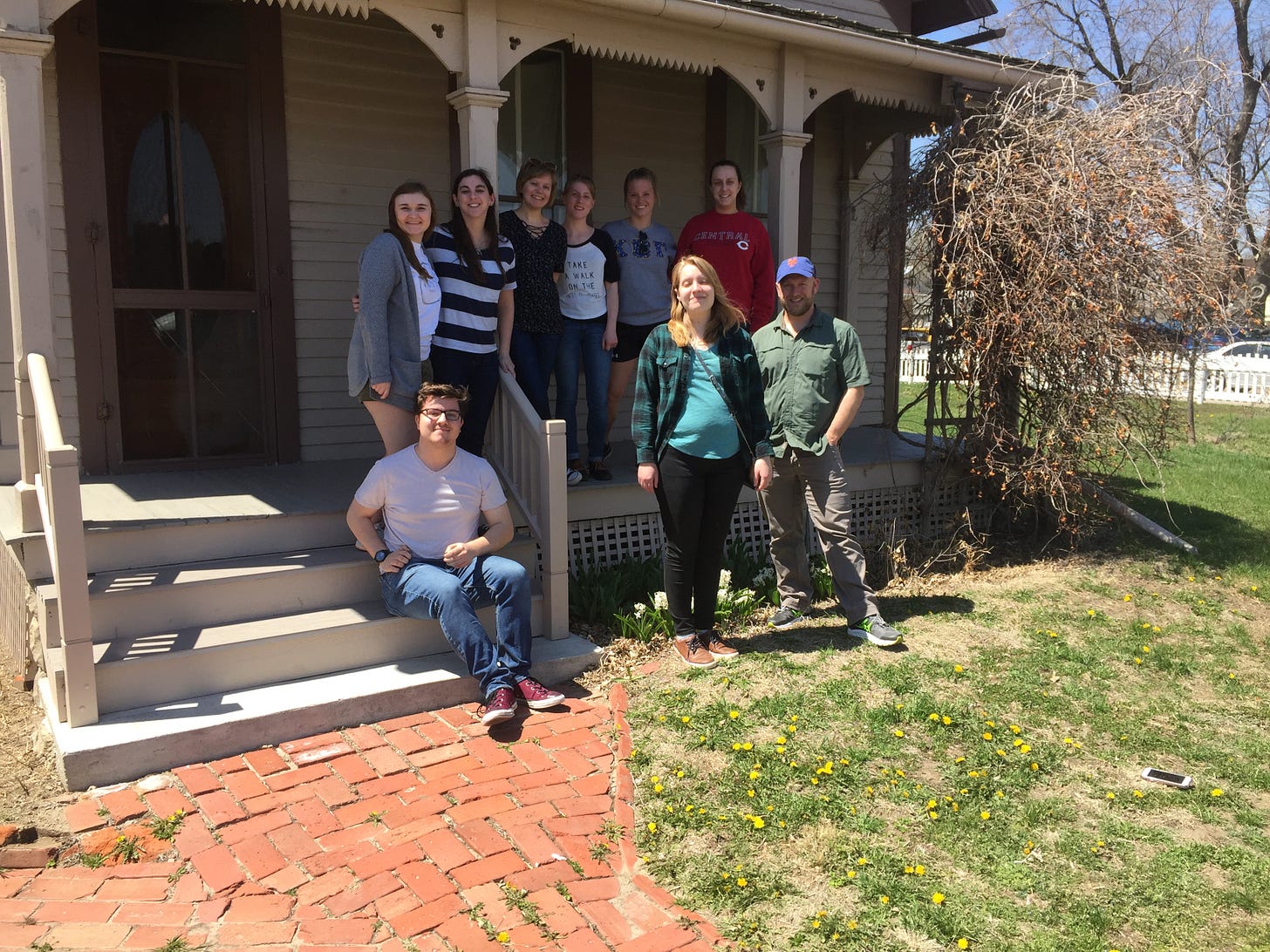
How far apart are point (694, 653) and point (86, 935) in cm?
269

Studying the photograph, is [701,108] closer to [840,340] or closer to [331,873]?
[840,340]

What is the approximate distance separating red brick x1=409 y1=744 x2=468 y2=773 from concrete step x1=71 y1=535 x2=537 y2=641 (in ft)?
3.42

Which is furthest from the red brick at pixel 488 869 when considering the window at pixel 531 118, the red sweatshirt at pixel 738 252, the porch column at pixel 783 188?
the window at pixel 531 118

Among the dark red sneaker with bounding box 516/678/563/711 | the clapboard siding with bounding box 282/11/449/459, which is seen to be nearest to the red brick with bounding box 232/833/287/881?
the dark red sneaker with bounding box 516/678/563/711

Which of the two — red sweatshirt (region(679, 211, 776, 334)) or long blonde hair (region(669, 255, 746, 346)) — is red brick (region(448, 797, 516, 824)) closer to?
long blonde hair (region(669, 255, 746, 346))

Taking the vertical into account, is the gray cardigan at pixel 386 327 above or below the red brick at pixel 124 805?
above

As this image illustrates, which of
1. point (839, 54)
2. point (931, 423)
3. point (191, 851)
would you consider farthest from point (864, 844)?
point (839, 54)

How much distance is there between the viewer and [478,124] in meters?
5.38

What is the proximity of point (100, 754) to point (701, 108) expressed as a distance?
6.25 meters

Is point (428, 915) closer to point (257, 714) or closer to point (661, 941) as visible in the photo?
Answer: point (661, 941)

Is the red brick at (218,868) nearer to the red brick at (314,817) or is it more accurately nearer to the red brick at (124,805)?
the red brick at (314,817)

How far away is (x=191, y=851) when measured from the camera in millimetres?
3406

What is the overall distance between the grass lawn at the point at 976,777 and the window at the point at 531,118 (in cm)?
370

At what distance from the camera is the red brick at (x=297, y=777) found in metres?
3.80
